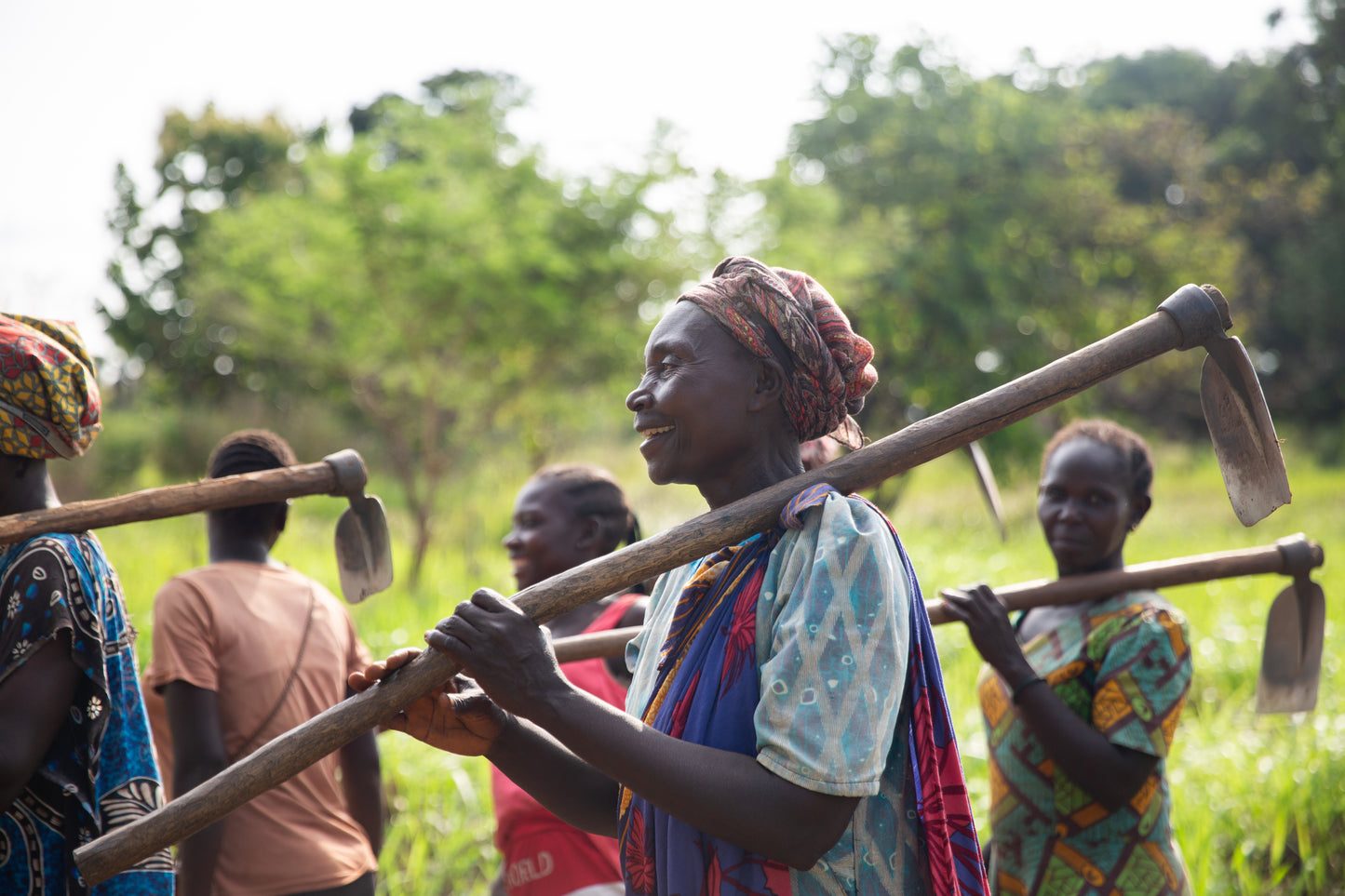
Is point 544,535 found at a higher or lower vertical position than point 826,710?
higher

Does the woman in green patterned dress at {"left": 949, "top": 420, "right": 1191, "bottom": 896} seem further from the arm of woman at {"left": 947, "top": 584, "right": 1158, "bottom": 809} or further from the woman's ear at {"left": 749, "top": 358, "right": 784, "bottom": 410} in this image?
the woman's ear at {"left": 749, "top": 358, "right": 784, "bottom": 410}

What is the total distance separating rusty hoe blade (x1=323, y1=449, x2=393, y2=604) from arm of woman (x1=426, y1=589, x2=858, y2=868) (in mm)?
1259

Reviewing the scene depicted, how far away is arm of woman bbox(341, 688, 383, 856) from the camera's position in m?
3.07

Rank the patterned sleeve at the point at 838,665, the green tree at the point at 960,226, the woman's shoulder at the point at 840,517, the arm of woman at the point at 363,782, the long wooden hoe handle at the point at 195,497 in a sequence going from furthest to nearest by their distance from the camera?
the green tree at the point at 960,226 < the arm of woman at the point at 363,782 < the long wooden hoe handle at the point at 195,497 < the woman's shoulder at the point at 840,517 < the patterned sleeve at the point at 838,665

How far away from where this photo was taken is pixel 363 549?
9.16ft

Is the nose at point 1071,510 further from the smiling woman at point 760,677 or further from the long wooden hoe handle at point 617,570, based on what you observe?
the smiling woman at point 760,677

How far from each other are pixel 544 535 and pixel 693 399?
5.45ft

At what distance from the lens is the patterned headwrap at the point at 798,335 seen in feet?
5.61

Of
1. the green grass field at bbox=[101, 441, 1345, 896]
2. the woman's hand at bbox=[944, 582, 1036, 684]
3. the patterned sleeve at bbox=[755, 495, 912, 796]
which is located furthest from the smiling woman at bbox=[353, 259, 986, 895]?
the green grass field at bbox=[101, 441, 1345, 896]

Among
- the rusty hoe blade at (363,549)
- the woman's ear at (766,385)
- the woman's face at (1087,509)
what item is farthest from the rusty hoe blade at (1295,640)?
the rusty hoe blade at (363,549)

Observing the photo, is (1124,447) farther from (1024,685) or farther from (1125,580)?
(1024,685)

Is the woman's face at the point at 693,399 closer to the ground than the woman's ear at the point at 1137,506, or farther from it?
farther from it

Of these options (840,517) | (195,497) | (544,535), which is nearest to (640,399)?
(840,517)

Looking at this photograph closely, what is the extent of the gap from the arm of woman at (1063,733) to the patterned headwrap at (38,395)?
2.03 m
